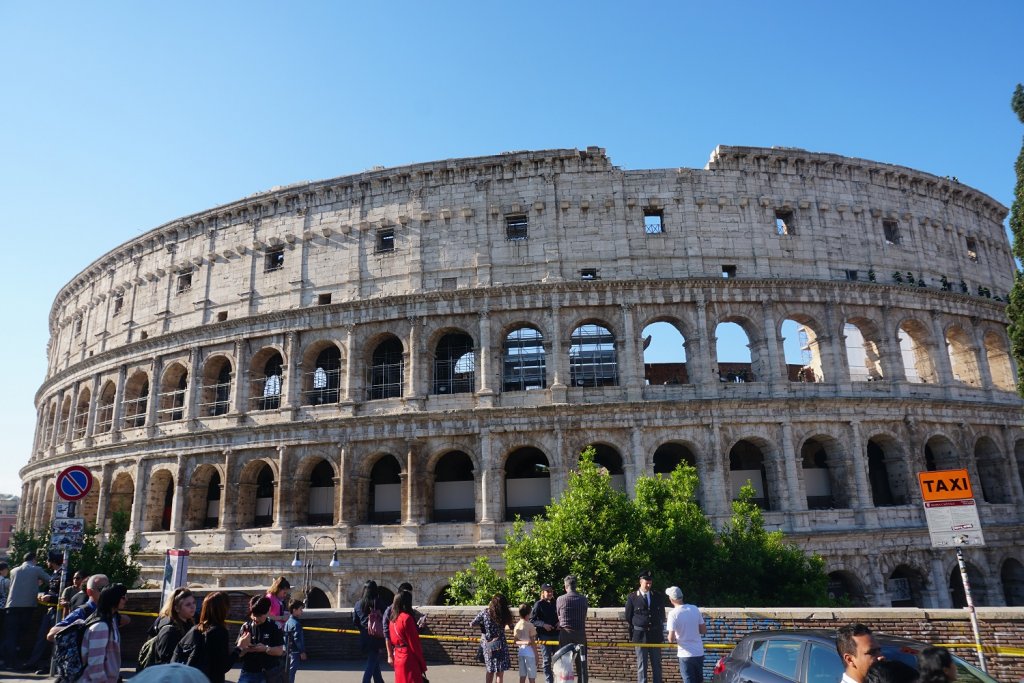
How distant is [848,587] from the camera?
2356cm

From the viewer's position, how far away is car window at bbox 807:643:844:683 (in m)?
7.07

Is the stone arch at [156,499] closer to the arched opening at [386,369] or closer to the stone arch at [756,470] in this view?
the arched opening at [386,369]

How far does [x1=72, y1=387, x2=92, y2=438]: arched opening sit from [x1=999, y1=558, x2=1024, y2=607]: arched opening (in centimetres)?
4514

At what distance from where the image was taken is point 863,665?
5016 millimetres

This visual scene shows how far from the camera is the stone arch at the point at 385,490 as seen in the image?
25750mm

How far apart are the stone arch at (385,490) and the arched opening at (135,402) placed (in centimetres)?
1324

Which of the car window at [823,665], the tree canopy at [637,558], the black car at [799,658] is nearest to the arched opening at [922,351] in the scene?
the tree canopy at [637,558]

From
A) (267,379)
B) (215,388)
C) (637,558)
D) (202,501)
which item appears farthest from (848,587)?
(215,388)

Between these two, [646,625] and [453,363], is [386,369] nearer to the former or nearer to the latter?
[453,363]

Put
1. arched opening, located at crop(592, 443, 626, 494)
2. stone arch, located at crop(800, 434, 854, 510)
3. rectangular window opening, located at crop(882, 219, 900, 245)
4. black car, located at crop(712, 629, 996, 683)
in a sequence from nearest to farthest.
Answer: black car, located at crop(712, 629, 996, 683) → stone arch, located at crop(800, 434, 854, 510) → arched opening, located at crop(592, 443, 626, 494) → rectangular window opening, located at crop(882, 219, 900, 245)

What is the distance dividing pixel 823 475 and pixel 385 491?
59.7 feet

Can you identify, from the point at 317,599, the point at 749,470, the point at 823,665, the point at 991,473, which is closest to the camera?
the point at 823,665

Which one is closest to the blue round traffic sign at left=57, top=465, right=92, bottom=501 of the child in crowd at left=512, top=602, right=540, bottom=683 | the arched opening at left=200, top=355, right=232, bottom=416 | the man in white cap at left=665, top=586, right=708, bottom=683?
the child in crowd at left=512, top=602, right=540, bottom=683

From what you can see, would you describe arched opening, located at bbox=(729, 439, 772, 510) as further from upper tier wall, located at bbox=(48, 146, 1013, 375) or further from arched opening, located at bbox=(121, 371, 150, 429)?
arched opening, located at bbox=(121, 371, 150, 429)
